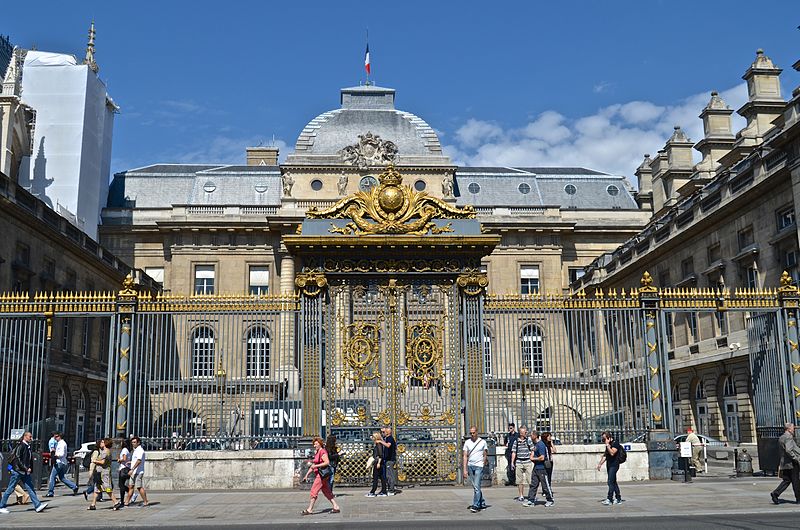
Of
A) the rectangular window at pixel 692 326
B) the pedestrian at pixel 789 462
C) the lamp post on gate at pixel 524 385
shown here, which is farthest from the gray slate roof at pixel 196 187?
the pedestrian at pixel 789 462

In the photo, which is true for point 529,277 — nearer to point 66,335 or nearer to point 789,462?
point 66,335

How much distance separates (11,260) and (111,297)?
14918mm

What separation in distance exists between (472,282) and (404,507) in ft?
19.0

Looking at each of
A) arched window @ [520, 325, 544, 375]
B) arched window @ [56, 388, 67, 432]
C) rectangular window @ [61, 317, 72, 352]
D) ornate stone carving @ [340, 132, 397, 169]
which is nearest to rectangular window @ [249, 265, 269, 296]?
ornate stone carving @ [340, 132, 397, 169]

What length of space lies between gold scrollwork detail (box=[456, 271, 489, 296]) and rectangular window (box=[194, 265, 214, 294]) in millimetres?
37411

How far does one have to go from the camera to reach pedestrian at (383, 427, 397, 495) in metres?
16.8

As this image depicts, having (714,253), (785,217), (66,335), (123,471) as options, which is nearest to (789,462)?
(123,471)

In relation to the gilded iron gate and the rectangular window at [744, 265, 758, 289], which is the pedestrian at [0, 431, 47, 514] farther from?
the rectangular window at [744, 265, 758, 289]

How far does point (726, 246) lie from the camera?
33.2 meters

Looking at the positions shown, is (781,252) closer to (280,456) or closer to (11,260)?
(280,456)

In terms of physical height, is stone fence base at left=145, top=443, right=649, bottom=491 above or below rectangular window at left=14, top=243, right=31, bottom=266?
below

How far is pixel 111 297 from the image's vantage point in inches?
754

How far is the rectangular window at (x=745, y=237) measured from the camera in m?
31.7

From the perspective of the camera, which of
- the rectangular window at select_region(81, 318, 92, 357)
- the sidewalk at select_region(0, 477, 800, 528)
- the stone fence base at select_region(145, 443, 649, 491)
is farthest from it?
the rectangular window at select_region(81, 318, 92, 357)
